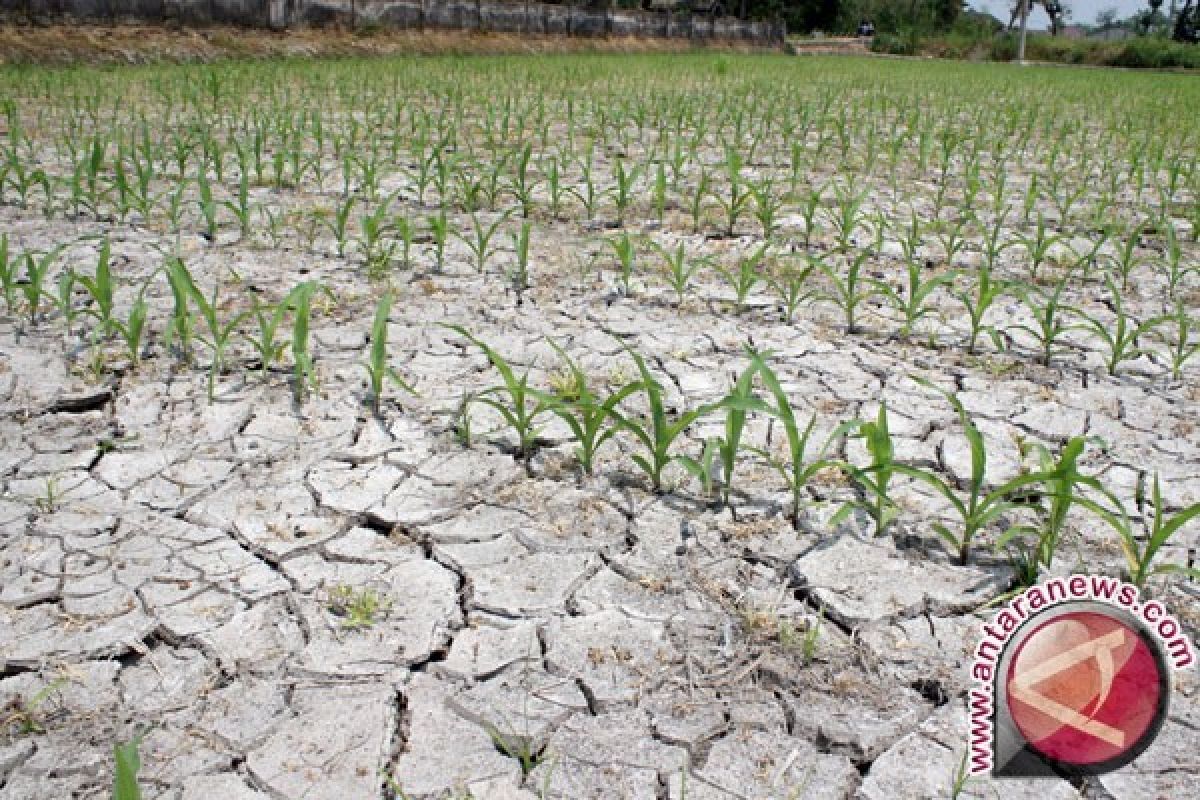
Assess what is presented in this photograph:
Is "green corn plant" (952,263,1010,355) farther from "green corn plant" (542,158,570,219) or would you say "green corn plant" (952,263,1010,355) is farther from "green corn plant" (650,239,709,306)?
"green corn plant" (542,158,570,219)

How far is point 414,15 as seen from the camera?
16375 mm

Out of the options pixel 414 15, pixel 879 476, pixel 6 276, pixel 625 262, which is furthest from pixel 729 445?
pixel 414 15

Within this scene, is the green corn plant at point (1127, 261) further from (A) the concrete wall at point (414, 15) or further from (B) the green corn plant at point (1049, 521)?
(A) the concrete wall at point (414, 15)

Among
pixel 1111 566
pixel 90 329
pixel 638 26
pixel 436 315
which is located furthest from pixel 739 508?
pixel 638 26

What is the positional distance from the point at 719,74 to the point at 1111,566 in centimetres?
1221

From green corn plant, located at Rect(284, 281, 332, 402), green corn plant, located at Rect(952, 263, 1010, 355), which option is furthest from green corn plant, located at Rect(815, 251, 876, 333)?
green corn plant, located at Rect(284, 281, 332, 402)

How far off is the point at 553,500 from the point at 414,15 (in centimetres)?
1626

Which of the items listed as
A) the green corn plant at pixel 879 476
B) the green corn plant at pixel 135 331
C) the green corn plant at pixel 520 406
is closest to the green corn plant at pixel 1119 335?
the green corn plant at pixel 879 476

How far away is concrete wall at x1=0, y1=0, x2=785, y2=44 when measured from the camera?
11641 millimetres

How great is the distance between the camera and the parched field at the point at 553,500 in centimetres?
138

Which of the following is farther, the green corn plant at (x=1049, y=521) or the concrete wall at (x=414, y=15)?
the concrete wall at (x=414, y=15)

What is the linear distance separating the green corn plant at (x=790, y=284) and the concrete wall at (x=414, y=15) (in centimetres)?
1083

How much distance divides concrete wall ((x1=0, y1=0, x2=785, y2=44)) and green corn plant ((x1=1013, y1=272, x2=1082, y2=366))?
1168 cm

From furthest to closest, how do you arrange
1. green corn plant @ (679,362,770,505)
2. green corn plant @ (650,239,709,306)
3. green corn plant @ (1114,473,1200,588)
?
green corn plant @ (650,239,709,306) < green corn plant @ (679,362,770,505) < green corn plant @ (1114,473,1200,588)
